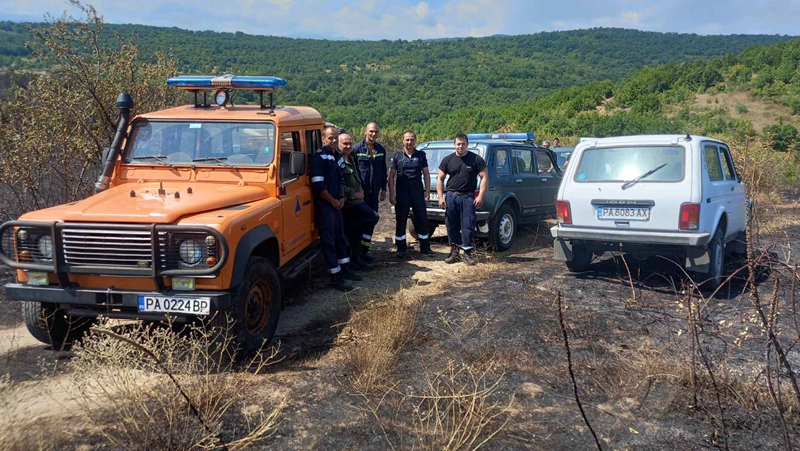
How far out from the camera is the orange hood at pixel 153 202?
4.14 m

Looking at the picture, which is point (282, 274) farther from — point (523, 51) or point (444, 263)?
point (523, 51)

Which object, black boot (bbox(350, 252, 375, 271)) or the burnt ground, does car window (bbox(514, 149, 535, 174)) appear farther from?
black boot (bbox(350, 252, 375, 271))

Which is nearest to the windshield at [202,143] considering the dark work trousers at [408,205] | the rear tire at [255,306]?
the rear tire at [255,306]

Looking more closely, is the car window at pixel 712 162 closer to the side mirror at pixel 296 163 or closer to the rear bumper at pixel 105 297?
the side mirror at pixel 296 163

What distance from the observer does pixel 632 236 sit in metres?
6.31

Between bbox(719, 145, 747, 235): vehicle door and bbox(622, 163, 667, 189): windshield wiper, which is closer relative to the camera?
bbox(622, 163, 667, 189): windshield wiper

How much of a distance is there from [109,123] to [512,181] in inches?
232

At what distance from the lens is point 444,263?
8047 millimetres

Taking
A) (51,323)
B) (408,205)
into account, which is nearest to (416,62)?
(408,205)

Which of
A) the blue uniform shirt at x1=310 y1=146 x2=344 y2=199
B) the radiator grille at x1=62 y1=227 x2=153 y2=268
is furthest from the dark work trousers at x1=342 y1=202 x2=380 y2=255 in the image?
the radiator grille at x1=62 y1=227 x2=153 y2=268

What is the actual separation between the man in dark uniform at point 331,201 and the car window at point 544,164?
434 centimetres

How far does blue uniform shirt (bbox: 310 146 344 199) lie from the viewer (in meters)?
6.14

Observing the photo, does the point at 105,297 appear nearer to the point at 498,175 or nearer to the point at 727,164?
the point at 498,175

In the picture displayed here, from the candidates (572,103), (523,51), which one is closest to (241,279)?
(572,103)
